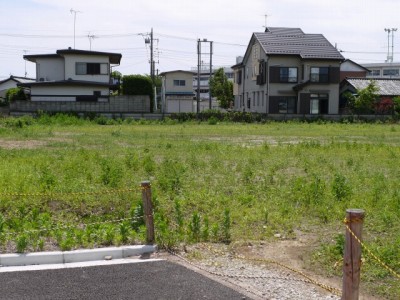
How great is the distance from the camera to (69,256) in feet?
20.7

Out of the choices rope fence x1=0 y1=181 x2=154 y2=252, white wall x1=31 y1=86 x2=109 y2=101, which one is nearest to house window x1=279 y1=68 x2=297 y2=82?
white wall x1=31 y1=86 x2=109 y2=101

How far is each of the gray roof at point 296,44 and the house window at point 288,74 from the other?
64.8 inches

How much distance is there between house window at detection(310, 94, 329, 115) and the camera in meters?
47.1

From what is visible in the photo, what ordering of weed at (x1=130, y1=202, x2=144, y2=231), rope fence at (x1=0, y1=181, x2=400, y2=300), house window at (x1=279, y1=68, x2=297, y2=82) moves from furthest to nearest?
house window at (x1=279, y1=68, x2=297, y2=82) < weed at (x1=130, y1=202, x2=144, y2=231) < rope fence at (x1=0, y1=181, x2=400, y2=300)

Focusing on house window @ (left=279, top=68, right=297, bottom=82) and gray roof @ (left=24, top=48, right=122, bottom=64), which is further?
house window @ (left=279, top=68, right=297, bottom=82)

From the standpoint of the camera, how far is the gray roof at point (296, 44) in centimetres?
4656

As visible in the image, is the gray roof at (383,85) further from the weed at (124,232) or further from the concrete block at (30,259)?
the concrete block at (30,259)

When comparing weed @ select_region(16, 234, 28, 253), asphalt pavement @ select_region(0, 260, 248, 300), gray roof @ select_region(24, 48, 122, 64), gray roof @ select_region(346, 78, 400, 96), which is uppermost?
gray roof @ select_region(24, 48, 122, 64)

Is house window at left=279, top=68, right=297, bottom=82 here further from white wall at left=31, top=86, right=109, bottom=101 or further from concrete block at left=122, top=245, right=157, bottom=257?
concrete block at left=122, top=245, right=157, bottom=257

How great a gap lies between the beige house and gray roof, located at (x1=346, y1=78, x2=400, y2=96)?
62.4 feet

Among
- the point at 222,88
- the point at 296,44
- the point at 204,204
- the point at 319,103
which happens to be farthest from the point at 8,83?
the point at 204,204

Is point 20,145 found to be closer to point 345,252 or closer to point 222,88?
point 345,252

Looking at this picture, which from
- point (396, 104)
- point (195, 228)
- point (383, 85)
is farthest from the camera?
point (383, 85)

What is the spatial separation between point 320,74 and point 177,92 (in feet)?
65.8
